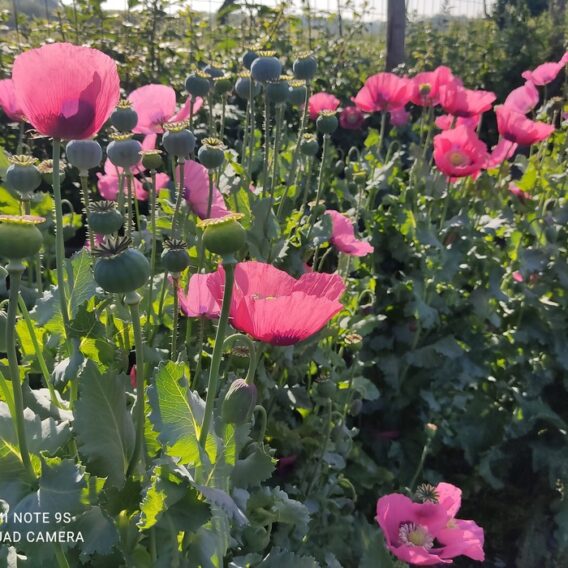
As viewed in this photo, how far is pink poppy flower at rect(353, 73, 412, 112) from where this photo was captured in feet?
6.76

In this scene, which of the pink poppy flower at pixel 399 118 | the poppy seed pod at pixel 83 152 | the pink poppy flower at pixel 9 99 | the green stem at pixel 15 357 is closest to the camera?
the green stem at pixel 15 357

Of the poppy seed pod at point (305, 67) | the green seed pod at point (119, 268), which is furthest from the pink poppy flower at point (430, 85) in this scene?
the green seed pod at point (119, 268)

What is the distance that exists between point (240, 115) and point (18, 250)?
2200 mm

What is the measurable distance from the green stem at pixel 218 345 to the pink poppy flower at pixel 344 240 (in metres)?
0.86

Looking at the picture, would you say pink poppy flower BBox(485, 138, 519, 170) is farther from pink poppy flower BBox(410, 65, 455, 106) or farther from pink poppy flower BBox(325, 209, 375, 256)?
pink poppy flower BBox(325, 209, 375, 256)

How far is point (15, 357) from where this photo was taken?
574 millimetres

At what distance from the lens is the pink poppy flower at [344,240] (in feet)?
4.87

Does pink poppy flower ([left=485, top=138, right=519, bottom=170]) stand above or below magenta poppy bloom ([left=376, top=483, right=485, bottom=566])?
above

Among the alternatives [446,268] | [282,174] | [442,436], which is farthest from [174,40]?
[442,436]

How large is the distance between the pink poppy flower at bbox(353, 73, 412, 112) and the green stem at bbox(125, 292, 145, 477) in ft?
5.26

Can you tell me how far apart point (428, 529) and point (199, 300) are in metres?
0.57

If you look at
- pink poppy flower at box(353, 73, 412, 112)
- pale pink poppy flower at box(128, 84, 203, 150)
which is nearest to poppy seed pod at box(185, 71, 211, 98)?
pale pink poppy flower at box(128, 84, 203, 150)

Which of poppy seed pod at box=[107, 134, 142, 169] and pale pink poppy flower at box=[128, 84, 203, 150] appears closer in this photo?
poppy seed pod at box=[107, 134, 142, 169]

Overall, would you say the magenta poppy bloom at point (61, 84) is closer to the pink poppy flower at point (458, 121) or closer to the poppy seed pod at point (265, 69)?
the poppy seed pod at point (265, 69)
